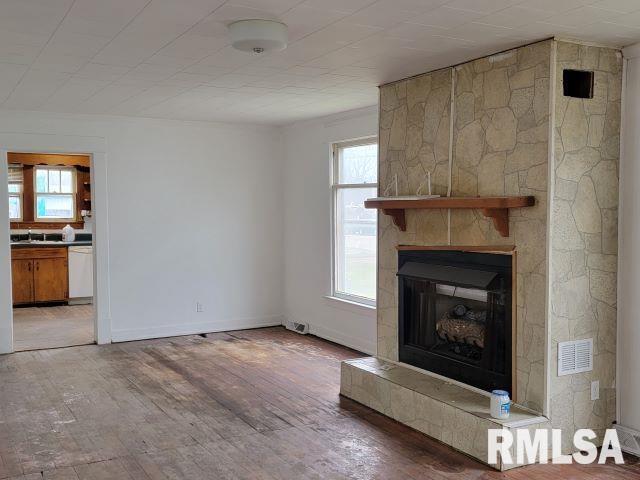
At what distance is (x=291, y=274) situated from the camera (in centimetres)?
741

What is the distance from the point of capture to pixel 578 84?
3.62m

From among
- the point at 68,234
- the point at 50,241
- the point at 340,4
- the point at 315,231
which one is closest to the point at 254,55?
the point at 340,4

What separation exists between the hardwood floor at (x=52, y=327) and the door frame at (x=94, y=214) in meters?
0.32

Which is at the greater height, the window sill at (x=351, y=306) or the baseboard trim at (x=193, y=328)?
the window sill at (x=351, y=306)

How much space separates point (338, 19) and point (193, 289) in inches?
178

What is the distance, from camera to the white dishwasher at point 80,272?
903cm

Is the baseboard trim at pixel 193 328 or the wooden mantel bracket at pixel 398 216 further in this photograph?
the baseboard trim at pixel 193 328

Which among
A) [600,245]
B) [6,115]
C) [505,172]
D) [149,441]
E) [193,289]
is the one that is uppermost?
[6,115]

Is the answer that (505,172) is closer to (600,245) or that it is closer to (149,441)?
(600,245)

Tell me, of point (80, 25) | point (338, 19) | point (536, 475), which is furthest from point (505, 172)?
point (80, 25)

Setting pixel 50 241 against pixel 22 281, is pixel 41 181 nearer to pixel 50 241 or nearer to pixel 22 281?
pixel 50 241

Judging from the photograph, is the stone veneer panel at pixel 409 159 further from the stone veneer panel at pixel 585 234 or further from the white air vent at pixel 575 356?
the white air vent at pixel 575 356

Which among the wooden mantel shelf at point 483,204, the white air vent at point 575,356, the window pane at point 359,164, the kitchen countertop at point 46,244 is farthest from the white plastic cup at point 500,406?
the kitchen countertop at point 46,244

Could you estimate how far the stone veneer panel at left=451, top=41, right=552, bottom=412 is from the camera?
3531 mm
